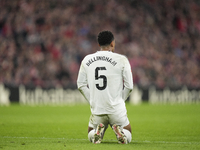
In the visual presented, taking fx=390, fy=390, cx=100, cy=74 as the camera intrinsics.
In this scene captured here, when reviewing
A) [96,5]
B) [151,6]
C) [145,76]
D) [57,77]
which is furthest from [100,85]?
[151,6]

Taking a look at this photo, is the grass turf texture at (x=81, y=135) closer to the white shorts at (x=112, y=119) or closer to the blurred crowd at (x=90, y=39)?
the white shorts at (x=112, y=119)

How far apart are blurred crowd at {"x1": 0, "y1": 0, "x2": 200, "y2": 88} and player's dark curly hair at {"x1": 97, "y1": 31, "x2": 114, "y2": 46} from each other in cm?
1419

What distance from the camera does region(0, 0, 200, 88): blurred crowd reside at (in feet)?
66.8

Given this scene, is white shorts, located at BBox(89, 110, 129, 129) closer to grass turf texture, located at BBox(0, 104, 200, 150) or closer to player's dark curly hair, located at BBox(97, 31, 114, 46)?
grass turf texture, located at BBox(0, 104, 200, 150)

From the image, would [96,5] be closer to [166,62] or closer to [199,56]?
[166,62]

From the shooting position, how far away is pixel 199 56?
991 inches

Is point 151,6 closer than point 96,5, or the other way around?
point 96,5

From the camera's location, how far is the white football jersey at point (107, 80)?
18.4ft

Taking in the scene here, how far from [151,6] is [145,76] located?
20.4ft

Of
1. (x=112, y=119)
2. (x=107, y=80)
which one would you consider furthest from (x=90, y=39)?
(x=112, y=119)

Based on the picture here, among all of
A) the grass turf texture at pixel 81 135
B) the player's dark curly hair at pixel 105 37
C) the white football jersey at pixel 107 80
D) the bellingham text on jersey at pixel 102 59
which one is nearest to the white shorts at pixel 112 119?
the white football jersey at pixel 107 80

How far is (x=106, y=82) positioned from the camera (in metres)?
5.65

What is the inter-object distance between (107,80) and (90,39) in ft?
56.7

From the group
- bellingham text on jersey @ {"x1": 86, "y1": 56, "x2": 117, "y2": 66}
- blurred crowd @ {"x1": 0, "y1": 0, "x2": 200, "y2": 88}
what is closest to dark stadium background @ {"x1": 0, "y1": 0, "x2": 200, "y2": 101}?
blurred crowd @ {"x1": 0, "y1": 0, "x2": 200, "y2": 88}
